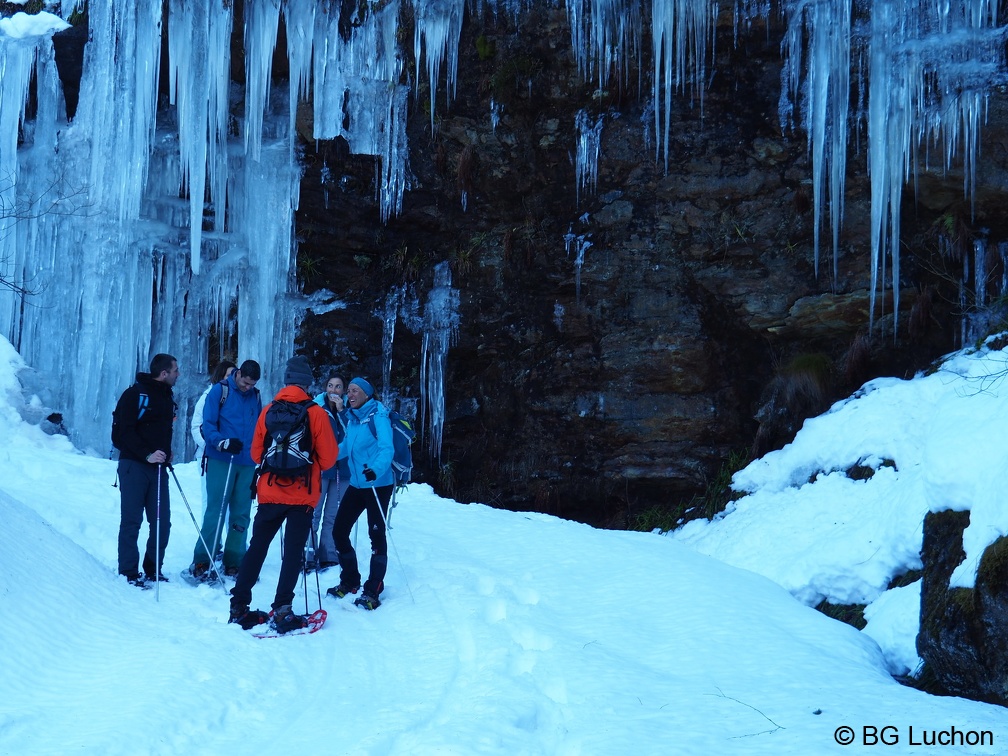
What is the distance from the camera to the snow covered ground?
11.5 feet

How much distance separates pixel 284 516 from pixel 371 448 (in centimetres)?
88

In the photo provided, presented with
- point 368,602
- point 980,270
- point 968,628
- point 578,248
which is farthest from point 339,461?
point 980,270

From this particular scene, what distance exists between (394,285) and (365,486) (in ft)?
27.7

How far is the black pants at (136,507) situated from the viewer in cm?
562

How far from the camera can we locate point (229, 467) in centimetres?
599

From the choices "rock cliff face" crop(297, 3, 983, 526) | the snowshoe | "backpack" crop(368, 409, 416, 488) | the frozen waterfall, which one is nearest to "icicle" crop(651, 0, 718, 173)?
the frozen waterfall

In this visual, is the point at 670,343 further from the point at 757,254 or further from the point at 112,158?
the point at 112,158

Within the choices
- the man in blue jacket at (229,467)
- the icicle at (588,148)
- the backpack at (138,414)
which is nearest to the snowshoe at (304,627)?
the man in blue jacket at (229,467)

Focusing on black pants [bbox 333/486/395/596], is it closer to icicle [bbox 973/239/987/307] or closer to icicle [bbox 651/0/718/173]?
icicle [bbox 651/0/718/173]

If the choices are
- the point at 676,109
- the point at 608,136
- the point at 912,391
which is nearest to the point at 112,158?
the point at 608,136

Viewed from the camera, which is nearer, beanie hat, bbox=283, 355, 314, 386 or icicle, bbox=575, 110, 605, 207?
beanie hat, bbox=283, 355, 314, 386

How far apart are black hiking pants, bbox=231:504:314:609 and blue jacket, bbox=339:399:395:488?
2.31ft

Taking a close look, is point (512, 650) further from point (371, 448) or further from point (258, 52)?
point (258, 52)

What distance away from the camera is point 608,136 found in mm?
12188
